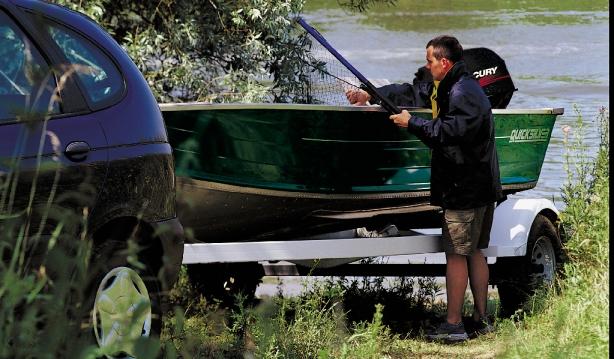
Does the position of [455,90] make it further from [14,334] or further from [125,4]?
[14,334]

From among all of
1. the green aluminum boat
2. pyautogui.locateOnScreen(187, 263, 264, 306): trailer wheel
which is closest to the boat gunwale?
the green aluminum boat

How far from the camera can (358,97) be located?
9016 mm

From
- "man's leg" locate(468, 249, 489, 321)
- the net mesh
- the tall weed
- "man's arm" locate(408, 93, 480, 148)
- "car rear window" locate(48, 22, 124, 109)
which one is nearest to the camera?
"car rear window" locate(48, 22, 124, 109)

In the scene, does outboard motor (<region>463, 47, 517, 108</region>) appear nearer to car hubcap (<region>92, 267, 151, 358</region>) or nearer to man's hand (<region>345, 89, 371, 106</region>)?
man's hand (<region>345, 89, 371, 106</region>)

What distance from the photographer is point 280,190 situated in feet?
28.5

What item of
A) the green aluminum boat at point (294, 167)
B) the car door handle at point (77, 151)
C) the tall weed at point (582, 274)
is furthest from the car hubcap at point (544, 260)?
the car door handle at point (77, 151)

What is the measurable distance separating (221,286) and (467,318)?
179cm

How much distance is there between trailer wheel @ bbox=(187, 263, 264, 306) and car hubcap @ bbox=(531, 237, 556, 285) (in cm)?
190

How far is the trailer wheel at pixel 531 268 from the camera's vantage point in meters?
9.34

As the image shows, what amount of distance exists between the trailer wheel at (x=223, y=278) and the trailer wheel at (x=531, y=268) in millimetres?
1693

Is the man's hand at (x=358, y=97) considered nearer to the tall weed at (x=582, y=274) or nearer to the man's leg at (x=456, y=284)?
the man's leg at (x=456, y=284)

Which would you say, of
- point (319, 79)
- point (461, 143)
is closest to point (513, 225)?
point (461, 143)

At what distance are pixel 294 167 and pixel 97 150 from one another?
2.88 m

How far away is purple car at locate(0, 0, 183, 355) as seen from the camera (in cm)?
559
